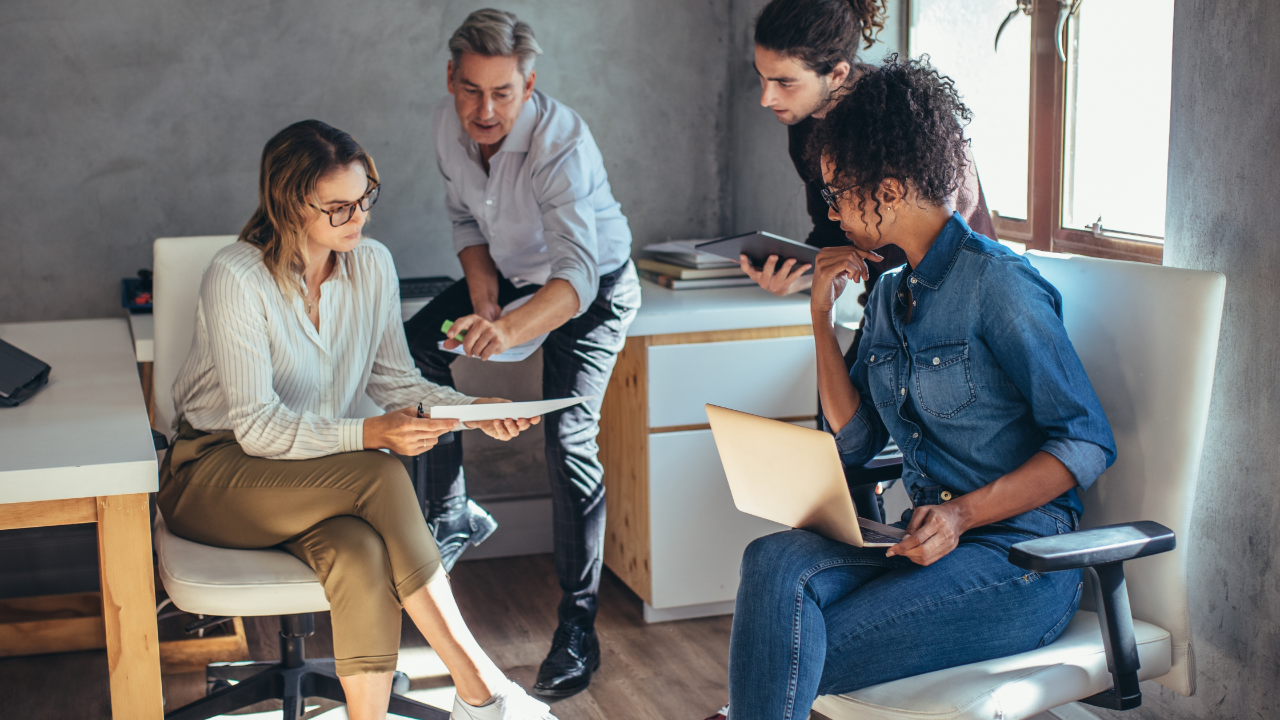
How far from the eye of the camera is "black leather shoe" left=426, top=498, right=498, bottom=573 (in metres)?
2.22

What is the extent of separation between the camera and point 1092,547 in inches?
52.6

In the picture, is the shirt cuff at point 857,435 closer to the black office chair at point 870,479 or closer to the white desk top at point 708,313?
the black office chair at point 870,479

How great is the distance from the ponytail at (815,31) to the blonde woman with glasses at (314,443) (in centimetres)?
81

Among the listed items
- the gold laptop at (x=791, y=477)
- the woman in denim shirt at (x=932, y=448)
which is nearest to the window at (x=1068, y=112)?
the woman in denim shirt at (x=932, y=448)

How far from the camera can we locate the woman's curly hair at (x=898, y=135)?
157 centimetres

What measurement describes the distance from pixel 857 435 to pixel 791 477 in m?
0.30

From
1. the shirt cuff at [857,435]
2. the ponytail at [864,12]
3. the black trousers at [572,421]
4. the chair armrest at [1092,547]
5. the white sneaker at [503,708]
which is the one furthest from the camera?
the black trousers at [572,421]

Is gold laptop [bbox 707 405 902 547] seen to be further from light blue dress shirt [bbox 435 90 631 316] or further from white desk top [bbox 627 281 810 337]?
white desk top [bbox 627 281 810 337]

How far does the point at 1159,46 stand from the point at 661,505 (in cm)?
147

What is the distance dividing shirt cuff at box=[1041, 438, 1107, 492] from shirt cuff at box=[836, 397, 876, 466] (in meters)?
0.35

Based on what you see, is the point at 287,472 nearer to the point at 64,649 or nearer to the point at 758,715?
the point at 758,715

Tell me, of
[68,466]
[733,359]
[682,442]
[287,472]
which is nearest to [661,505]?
[682,442]

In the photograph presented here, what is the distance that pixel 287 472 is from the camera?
190 centimetres

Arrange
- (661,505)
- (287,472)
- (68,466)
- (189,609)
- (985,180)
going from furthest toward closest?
(661,505) < (985,180) < (287,472) < (189,609) < (68,466)
